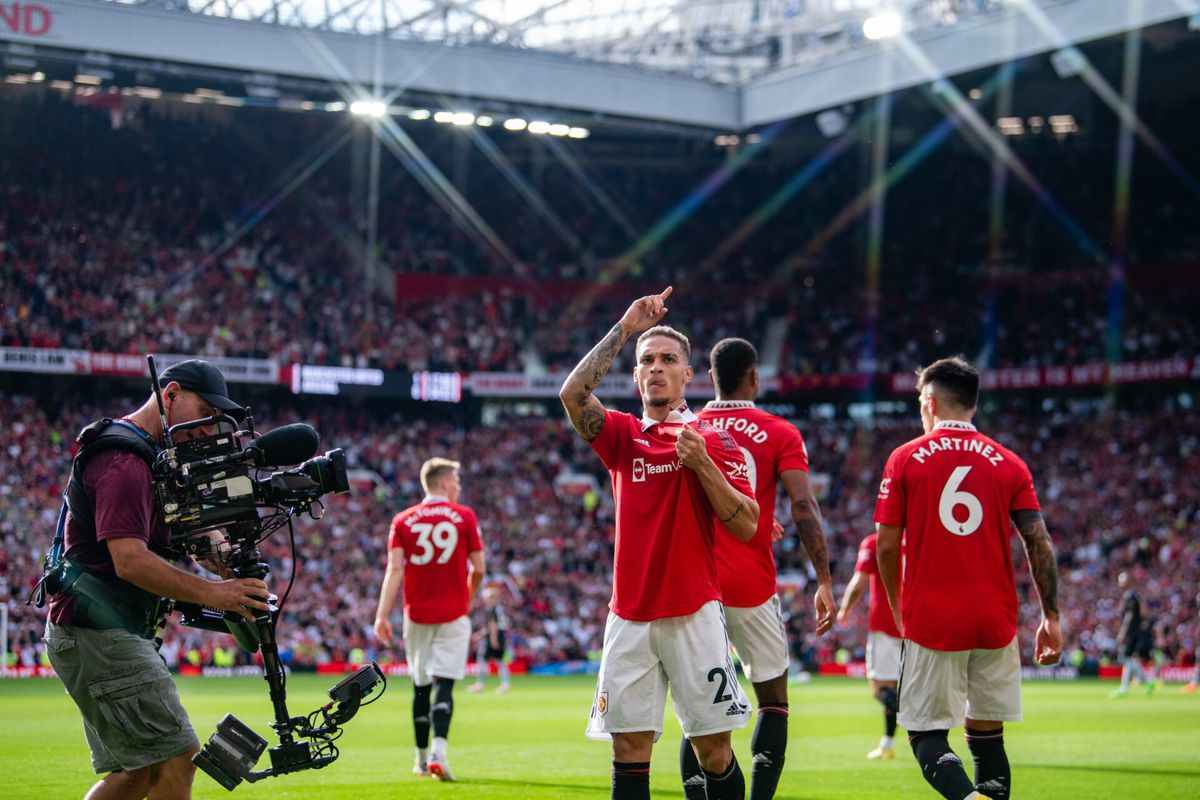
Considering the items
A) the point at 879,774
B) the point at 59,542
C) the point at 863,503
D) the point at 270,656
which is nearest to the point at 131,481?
the point at 59,542

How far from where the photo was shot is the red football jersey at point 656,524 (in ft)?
21.2

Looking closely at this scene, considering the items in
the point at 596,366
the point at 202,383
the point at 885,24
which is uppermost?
the point at 885,24

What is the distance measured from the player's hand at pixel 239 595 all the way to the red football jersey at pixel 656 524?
167 cm

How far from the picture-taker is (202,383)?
20.1 feet

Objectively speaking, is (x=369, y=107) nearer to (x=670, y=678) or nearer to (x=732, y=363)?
(x=732, y=363)

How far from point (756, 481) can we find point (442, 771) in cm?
464

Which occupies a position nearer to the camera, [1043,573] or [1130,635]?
[1043,573]

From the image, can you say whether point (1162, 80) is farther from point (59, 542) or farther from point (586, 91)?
point (59, 542)

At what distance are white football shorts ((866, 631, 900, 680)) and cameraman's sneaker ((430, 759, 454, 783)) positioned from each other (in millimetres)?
4223

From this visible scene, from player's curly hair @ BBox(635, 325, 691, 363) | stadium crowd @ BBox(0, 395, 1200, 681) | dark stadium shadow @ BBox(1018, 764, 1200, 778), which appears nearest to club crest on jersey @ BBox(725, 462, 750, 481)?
player's curly hair @ BBox(635, 325, 691, 363)

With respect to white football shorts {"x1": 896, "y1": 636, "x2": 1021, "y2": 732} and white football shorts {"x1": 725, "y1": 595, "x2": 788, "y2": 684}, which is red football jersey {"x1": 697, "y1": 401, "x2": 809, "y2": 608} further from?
white football shorts {"x1": 896, "y1": 636, "x2": 1021, "y2": 732}

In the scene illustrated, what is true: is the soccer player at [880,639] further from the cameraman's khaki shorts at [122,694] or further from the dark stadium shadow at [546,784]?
the cameraman's khaki shorts at [122,694]

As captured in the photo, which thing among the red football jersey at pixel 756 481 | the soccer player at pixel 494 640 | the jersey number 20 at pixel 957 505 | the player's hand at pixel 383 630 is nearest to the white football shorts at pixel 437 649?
the player's hand at pixel 383 630

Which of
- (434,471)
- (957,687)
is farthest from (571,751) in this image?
(957,687)
